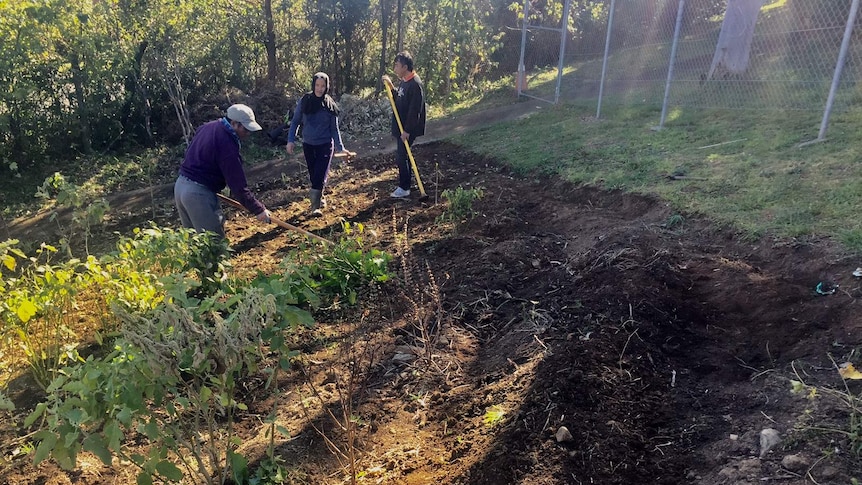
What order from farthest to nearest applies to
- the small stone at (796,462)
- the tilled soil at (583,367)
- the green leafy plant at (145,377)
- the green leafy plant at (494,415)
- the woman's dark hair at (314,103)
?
the woman's dark hair at (314,103) < the green leafy plant at (494,415) < the tilled soil at (583,367) < the small stone at (796,462) < the green leafy plant at (145,377)

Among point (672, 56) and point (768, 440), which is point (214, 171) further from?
point (672, 56)

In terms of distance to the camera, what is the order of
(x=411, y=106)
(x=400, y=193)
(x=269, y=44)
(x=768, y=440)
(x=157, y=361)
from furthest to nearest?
(x=269, y=44), (x=400, y=193), (x=411, y=106), (x=768, y=440), (x=157, y=361)

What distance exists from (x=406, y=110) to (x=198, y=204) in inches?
120

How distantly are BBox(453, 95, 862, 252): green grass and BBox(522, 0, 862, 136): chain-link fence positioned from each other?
13.9 inches

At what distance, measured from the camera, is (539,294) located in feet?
13.3

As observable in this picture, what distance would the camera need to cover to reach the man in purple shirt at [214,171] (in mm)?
4332

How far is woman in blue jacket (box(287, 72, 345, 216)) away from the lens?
6.26 m

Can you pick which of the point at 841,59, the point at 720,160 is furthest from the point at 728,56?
the point at 720,160

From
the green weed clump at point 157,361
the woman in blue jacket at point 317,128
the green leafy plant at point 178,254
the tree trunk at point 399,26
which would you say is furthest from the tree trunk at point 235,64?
the green weed clump at point 157,361

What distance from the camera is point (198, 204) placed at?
14.8 ft

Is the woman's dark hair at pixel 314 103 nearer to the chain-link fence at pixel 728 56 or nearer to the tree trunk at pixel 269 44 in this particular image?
the chain-link fence at pixel 728 56

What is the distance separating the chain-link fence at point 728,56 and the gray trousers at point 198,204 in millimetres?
6443

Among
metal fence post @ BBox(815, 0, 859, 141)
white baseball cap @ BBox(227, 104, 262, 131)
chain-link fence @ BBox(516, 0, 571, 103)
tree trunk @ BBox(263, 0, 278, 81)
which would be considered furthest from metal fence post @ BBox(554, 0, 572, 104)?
white baseball cap @ BBox(227, 104, 262, 131)

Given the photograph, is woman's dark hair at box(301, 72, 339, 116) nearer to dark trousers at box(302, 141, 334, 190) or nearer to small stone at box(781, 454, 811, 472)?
dark trousers at box(302, 141, 334, 190)
